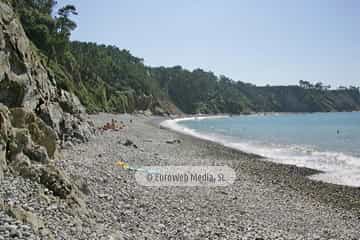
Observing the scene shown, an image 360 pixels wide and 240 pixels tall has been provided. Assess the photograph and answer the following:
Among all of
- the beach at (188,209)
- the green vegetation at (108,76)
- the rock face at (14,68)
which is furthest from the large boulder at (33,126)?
the green vegetation at (108,76)

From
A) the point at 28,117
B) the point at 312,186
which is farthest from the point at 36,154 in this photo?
the point at 312,186

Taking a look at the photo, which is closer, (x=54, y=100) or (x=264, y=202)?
(x=264, y=202)

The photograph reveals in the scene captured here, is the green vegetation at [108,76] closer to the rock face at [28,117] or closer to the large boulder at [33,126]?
the rock face at [28,117]

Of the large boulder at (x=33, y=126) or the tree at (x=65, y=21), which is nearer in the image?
the large boulder at (x=33, y=126)

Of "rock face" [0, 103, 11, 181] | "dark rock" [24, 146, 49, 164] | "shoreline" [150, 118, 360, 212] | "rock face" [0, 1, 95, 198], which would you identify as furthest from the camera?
"shoreline" [150, 118, 360, 212]

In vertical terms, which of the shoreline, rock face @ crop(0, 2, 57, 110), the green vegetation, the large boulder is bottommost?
the shoreline

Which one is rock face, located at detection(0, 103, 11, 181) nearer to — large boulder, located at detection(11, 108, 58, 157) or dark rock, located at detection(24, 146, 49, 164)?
dark rock, located at detection(24, 146, 49, 164)

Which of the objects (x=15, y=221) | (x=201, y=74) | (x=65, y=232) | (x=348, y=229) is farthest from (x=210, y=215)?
(x=201, y=74)

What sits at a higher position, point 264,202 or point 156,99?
point 156,99

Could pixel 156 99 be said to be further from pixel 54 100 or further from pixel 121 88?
pixel 54 100

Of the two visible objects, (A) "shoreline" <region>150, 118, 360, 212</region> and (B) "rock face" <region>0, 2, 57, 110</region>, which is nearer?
(B) "rock face" <region>0, 2, 57, 110</region>

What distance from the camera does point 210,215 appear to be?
11641 mm

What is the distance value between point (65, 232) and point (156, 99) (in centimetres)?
12748

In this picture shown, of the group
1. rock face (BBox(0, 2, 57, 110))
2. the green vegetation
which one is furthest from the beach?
the green vegetation
